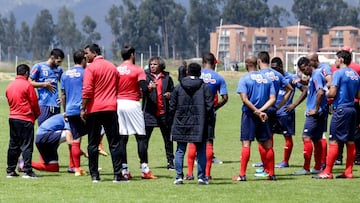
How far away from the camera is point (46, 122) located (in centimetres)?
1638

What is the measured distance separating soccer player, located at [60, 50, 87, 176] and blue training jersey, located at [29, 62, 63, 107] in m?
1.47

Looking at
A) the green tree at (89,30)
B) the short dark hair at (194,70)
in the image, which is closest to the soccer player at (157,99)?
the short dark hair at (194,70)

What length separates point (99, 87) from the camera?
13953 millimetres


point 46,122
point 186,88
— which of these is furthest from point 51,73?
point 186,88

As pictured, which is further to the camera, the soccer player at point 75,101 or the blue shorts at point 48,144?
the blue shorts at point 48,144

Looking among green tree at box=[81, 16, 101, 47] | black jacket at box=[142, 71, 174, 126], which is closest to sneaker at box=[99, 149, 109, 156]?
black jacket at box=[142, 71, 174, 126]

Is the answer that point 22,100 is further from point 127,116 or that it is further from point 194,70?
point 194,70

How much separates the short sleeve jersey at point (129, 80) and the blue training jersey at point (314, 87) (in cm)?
270

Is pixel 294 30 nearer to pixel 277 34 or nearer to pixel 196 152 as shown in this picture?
pixel 277 34

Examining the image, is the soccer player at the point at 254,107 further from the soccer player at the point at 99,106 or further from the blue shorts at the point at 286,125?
the blue shorts at the point at 286,125

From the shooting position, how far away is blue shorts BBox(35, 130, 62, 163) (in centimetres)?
1606

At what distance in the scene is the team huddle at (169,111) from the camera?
1398 cm

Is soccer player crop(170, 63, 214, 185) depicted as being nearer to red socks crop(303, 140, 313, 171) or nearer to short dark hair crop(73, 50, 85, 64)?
short dark hair crop(73, 50, 85, 64)

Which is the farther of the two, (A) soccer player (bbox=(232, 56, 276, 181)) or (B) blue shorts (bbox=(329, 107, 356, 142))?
(B) blue shorts (bbox=(329, 107, 356, 142))
